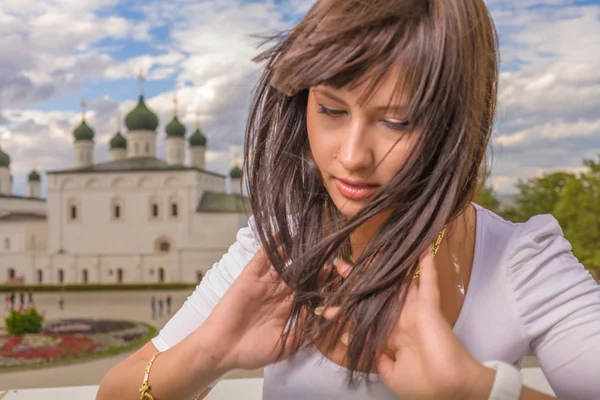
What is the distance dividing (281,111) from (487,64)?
0.69 ft

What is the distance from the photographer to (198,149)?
2216 centimetres

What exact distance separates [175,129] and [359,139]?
22.1 metres

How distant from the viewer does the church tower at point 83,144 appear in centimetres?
2272

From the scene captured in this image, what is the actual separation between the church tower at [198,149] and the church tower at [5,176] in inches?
344

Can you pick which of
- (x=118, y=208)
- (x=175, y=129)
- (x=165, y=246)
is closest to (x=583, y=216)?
(x=165, y=246)

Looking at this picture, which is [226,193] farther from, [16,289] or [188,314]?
[188,314]

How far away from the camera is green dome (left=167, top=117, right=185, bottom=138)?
71.9 feet

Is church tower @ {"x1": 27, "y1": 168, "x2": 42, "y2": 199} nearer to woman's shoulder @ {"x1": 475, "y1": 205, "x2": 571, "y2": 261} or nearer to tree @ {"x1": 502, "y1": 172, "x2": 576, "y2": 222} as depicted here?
tree @ {"x1": 502, "y1": 172, "x2": 576, "y2": 222}

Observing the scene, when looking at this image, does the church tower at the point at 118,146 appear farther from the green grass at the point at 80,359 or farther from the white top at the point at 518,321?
the white top at the point at 518,321

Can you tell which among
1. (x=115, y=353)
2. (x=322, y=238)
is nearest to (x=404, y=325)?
(x=322, y=238)

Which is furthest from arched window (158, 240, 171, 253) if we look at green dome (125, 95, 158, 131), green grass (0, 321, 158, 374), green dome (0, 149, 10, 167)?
green grass (0, 321, 158, 374)

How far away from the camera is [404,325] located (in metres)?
0.51

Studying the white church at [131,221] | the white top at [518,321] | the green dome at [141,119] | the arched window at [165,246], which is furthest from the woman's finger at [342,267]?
the green dome at [141,119]

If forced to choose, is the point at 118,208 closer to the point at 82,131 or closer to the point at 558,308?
the point at 82,131
